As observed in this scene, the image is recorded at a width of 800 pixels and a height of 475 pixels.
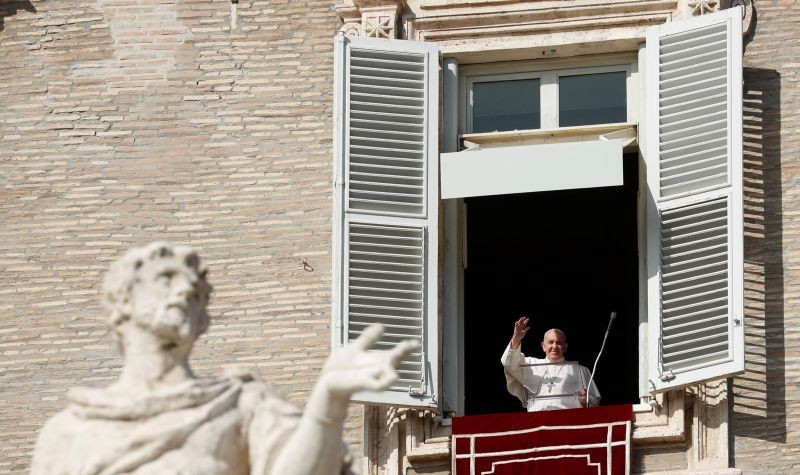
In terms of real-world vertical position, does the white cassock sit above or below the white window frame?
below

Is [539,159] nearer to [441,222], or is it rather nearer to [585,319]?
[441,222]

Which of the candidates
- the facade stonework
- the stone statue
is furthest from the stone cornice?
the stone statue

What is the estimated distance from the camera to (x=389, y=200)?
17312 mm

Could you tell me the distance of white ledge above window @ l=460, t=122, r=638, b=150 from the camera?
17.4 m

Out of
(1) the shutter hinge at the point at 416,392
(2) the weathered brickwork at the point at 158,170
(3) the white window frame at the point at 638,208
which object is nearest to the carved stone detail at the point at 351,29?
(2) the weathered brickwork at the point at 158,170

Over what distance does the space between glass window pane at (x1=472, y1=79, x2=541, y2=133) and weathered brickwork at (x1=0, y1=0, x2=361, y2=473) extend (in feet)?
2.55

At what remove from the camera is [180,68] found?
17984mm

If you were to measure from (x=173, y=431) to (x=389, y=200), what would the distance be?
316 inches

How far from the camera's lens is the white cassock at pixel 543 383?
Answer: 669 inches

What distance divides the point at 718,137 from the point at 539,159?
2.88 feet

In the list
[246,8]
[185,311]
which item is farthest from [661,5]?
[185,311]

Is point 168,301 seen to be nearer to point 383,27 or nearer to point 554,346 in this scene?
point 554,346

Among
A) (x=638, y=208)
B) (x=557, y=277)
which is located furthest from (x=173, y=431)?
(x=557, y=277)

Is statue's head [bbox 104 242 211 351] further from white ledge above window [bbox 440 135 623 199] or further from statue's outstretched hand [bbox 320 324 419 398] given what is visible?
white ledge above window [bbox 440 135 623 199]
